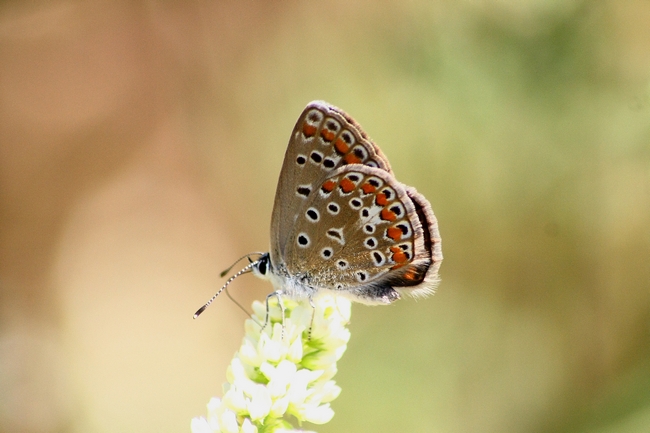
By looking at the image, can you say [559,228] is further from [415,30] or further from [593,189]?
[415,30]

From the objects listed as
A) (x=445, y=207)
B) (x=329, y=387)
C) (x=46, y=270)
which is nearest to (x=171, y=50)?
(x=46, y=270)

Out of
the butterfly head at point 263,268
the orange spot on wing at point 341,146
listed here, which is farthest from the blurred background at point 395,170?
the orange spot on wing at point 341,146

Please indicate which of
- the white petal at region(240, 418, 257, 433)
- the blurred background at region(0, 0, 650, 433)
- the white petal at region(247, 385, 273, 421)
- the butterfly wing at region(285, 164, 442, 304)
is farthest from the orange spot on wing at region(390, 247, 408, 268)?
the blurred background at region(0, 0, 650, 433)

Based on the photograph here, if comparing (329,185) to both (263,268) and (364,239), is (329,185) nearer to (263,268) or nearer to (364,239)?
(364,239)

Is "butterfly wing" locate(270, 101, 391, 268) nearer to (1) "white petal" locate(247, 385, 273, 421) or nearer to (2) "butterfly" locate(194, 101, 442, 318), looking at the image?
(2) "butterfly" locate(194, 101, 442, 318)

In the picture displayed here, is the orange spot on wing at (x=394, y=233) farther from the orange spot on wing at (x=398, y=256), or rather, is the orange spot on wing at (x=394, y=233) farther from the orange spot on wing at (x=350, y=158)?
the orange spot on wing at (x=350, y=158)

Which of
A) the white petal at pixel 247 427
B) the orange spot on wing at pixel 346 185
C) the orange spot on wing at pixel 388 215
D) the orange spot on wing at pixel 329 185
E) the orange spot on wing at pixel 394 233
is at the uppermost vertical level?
the orange spot on wing at pixel 388 215
